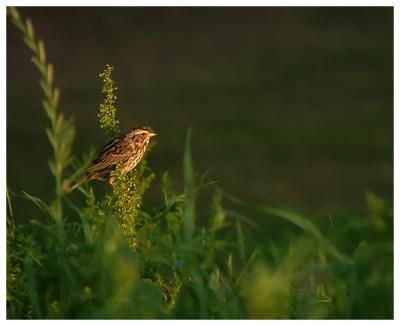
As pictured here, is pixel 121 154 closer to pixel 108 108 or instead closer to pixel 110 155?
pixel 110 155

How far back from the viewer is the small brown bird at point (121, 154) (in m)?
5.15

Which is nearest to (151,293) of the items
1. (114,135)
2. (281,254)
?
(281,254)

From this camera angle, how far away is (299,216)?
366 centimetres

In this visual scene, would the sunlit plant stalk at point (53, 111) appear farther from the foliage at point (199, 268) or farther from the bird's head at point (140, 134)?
the bird's head at point (140, 134)

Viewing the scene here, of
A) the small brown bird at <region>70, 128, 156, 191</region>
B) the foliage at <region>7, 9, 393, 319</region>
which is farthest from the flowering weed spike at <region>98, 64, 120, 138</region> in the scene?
the foliage at <region>7, 9, 393, 319</region>

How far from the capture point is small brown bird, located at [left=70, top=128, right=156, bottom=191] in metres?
5.15

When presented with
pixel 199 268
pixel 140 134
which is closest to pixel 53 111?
pixel 199 268

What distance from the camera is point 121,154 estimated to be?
515cm

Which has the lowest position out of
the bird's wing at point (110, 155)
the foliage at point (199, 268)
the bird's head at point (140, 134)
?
the foliage at point (199, 268)

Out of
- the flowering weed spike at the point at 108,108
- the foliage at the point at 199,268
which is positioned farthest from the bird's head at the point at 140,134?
the foliage at the point at 199,268

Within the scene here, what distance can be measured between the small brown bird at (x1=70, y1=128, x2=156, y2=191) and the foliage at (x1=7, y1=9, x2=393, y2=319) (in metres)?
Answer: 0.92
